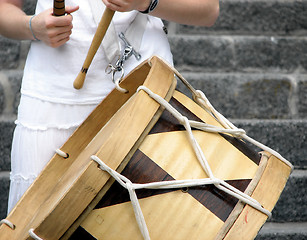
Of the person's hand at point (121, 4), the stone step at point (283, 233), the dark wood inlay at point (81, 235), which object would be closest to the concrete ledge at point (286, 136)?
the stone step at point (283, 233)

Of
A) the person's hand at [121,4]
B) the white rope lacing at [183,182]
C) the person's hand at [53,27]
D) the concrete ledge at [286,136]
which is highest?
the person's hand at [121,4]

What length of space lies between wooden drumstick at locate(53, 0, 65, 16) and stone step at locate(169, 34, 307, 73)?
1.11 m

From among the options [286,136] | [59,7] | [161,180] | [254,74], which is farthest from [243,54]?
[161,180]

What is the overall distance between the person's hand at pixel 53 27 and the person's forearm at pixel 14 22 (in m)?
0.05

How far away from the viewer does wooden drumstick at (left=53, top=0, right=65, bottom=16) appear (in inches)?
42.1

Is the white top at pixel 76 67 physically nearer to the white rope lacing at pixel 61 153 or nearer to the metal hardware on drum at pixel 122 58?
the metal hardware on drum at pixel 122 58

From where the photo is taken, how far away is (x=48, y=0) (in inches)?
47.4

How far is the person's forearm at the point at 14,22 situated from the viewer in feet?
3.91

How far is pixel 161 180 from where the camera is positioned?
3.08 feet

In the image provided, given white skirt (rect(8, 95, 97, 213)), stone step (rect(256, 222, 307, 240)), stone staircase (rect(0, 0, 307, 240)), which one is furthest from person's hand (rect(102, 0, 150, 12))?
stone step (rect(256, 222, 307, 240))

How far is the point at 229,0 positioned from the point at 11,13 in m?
1.22

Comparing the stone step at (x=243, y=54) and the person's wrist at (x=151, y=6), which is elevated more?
the person's wrist at (x=151, y=6)

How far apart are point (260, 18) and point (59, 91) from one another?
4.43 ft

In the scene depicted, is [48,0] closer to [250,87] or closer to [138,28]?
[138,28]
